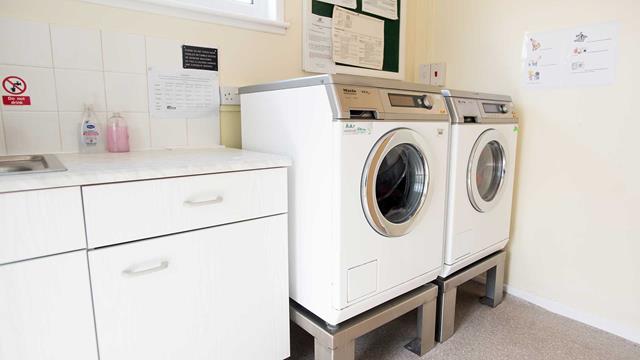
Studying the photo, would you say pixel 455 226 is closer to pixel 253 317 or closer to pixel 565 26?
pixel 253 317

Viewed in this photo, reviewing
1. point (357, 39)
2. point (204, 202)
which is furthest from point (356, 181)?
point (357, 39)

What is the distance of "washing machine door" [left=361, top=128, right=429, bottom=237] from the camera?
1259mm

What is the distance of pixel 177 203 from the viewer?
3.53 ft

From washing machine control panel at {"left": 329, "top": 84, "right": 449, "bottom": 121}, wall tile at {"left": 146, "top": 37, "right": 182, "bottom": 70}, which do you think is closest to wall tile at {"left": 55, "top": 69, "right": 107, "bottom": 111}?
wall tile at {"left": 146, "top": 37, "right": 182, "bottom": 70}

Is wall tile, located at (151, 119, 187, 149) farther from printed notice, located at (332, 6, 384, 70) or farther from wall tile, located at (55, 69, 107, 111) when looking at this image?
printed notice, located at (332, 6, 384, 70)

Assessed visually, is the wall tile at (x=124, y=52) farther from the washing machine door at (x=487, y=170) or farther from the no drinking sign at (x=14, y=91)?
the washing machine door at (x=487, y=170)

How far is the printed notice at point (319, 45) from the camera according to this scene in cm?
196

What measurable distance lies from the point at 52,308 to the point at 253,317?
573mm

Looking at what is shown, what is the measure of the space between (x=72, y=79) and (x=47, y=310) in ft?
2.82

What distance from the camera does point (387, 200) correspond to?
1462mm

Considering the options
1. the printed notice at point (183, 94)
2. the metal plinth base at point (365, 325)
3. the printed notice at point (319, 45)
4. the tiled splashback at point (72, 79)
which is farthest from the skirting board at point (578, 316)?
the tiled splashback at point (72, 79)

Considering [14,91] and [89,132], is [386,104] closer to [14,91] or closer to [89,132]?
[89,132]

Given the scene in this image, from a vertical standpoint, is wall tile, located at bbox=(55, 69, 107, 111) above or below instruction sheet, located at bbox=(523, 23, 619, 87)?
below

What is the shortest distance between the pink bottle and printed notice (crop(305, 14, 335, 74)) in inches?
37.2
